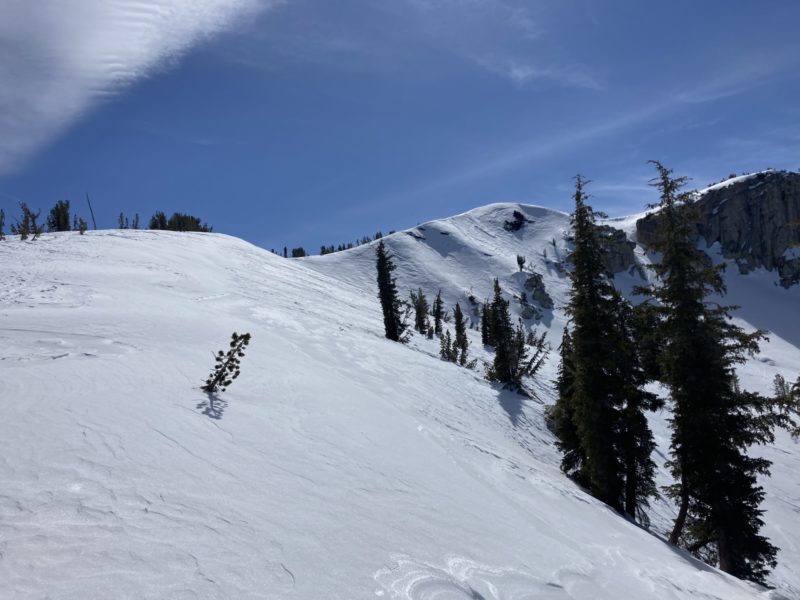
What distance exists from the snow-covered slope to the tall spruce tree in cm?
587

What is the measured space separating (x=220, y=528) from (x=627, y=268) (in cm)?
17802

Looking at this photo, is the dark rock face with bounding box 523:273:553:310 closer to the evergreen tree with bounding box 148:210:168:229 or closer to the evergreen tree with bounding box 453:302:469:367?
the evergreen tree with bounding box 453:302:469:367

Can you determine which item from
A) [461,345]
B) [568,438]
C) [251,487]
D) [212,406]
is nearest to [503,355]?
[568,438]

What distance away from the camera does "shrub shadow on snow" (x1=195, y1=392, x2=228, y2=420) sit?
683 cm

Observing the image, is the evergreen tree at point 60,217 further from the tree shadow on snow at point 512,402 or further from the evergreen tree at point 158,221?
the tree shadow on snow at point 512,402

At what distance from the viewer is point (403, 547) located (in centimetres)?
451

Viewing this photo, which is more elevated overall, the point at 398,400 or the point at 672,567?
the point at 398,400

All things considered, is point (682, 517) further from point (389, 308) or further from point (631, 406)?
point (389, 308)

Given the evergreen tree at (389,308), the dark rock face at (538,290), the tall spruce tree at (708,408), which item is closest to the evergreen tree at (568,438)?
the tall spruce tree at (708,408)

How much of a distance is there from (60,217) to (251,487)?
61102mm

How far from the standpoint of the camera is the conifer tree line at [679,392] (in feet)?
43.2

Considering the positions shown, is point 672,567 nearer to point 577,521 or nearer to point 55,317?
point 577,521

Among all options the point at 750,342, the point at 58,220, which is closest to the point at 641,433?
the point at 750,342

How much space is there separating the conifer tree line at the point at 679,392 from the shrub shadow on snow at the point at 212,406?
1206 centimetres
